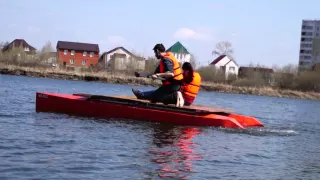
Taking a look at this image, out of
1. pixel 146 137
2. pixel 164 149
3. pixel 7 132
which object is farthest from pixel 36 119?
pixel 164 149

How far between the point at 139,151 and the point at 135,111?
484 cm

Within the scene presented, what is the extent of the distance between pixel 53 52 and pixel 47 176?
9291 centimetres

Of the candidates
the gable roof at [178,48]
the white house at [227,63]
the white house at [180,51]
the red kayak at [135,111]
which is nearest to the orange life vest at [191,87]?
the red kayak at [135,111]

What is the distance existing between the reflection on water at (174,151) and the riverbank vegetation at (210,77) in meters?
52.3

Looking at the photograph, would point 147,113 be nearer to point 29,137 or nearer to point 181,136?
point 181,136

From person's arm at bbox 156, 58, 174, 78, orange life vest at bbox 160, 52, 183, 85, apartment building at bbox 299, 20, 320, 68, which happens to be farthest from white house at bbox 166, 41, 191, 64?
person's arm at bbox 156, 58, 174, 78

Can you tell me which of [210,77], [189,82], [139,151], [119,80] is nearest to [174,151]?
[139,151]

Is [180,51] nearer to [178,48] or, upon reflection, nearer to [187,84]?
[178,48]

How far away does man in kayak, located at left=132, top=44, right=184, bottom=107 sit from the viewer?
47.0ft

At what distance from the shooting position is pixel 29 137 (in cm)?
1024

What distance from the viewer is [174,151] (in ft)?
32.8

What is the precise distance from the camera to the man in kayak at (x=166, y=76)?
14.3m

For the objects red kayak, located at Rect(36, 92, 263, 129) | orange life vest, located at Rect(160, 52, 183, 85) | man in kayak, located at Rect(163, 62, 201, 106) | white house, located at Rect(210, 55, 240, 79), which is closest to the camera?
red kayak, located at Rect(36, 92, 263, 129)

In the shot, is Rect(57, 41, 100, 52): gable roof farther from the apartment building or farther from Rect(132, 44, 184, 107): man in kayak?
Rect(132, 44, 184, 107): man in kayak
